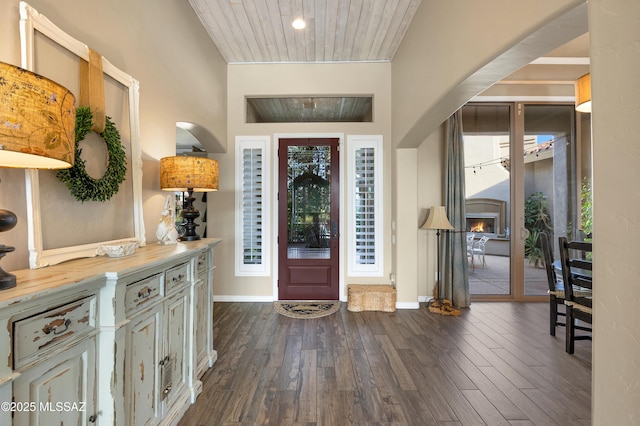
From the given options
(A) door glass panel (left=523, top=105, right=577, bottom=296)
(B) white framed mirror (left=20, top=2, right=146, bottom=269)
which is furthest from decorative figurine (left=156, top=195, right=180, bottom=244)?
(A) door glass panel (left=523, top=105, right=577, bottom=296)

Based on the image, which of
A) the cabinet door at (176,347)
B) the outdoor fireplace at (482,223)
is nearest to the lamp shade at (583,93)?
the outdoor fireplace at (482,223)

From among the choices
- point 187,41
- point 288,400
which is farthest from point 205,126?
point 288,400

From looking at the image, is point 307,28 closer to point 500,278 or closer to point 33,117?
point 33,117

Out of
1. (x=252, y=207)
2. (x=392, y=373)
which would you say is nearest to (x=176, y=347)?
(x=392, y=373)

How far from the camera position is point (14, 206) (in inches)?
48.3

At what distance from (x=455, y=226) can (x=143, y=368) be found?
13.2ft

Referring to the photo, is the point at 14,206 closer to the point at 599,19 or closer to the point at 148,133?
the point at 148,133

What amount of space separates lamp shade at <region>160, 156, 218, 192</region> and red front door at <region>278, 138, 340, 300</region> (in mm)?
2071

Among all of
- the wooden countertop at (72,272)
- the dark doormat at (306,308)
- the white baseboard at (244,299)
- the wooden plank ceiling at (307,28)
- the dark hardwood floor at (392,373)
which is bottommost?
the dark hardwood floor at (392,373)

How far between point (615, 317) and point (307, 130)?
12.7 ft

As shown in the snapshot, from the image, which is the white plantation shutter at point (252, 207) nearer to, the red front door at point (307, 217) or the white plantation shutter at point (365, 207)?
the red front door at point (307, 217)

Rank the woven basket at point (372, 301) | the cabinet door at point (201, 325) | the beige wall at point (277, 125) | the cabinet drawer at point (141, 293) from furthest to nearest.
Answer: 1. the beige wall at point (277, 125)
2. the woven basket at point (372, 301)
3. the cabinet door at point (201, 325)
4. the cabinet drawer at point (141, 293)

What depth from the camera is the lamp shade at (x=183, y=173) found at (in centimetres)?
217

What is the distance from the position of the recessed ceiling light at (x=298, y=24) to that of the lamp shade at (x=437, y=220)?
9.61 ft
